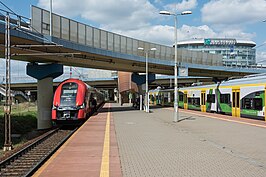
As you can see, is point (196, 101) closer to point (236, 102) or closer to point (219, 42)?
point (236, 102)

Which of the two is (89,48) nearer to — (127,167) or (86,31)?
(86,31)

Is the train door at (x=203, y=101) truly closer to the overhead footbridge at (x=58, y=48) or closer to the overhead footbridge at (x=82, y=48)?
the overhead footbridge at (x=82, y=48)

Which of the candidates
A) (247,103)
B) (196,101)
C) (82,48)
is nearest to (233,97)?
(247,103)

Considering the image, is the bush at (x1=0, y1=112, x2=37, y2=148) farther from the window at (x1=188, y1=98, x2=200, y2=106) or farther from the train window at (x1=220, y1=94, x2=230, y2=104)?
the window at (x1=188, y1=98, x2=200, y2=106)

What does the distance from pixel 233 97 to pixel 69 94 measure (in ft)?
41.4

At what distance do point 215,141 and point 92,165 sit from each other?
6.12 m

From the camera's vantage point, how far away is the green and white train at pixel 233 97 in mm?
21875

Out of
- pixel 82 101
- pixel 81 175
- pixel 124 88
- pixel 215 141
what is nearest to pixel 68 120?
pixel 82 101

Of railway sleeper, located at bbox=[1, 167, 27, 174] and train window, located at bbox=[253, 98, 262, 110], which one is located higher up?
train window, located at bbox=[253, 98, 262, 110]

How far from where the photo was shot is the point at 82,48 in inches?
1030

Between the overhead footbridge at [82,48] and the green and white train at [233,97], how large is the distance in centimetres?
416

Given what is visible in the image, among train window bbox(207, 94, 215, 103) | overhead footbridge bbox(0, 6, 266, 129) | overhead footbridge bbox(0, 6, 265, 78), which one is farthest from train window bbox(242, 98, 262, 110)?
overhead footbridge bbox(0, 6, 265, 78)

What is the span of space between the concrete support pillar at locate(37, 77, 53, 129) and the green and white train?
14694 millimetres

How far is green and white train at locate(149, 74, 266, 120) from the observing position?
71.8 feet
